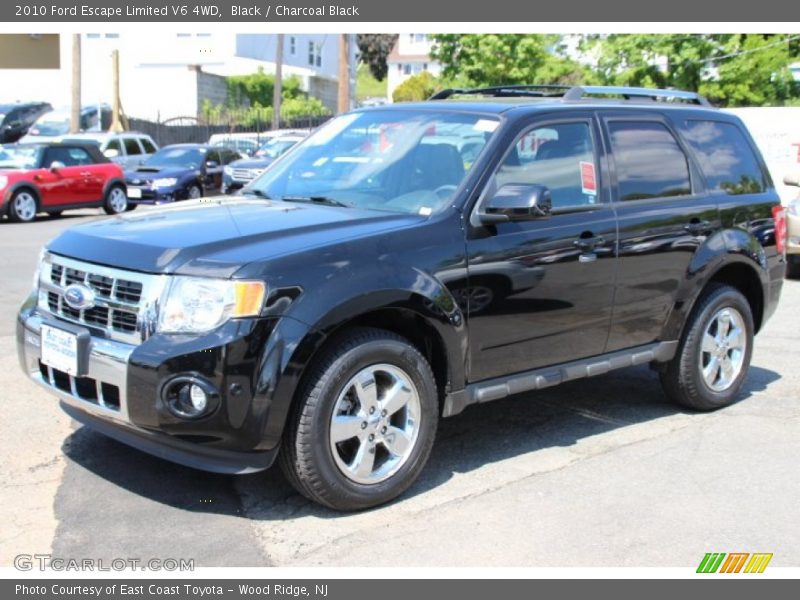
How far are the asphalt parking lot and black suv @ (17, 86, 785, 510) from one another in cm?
30

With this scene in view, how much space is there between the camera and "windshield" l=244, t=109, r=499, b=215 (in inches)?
203

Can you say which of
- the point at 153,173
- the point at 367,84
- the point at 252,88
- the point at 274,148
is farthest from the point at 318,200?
the point at 367,84

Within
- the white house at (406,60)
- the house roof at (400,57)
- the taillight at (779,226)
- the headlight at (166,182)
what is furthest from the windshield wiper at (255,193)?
the house roof at (400,57)

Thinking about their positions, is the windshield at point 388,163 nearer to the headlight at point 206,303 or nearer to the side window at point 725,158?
the headlight at point 206,303

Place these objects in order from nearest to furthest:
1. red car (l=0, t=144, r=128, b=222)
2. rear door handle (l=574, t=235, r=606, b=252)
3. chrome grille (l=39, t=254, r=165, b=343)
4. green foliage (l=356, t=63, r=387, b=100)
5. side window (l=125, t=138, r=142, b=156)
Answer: chrome grille (l=39, t=254, r=165, b=343) < rear door handle (l=574, t=235, r=606, b=252) < red car (l=0, t=144, r=128, b=222) < side window (l=125, t=138, r=142, b=156) < green foliage (l=356, t=63, r=387, b=100)

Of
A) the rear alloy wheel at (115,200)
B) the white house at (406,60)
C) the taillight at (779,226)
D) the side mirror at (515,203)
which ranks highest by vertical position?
the white house at (406,60)

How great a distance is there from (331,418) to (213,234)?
1.00 m

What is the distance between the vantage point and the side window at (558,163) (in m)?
5.28

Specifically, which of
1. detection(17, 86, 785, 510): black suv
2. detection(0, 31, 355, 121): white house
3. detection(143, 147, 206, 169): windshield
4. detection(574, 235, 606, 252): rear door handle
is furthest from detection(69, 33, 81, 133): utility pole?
detection(574, 235, 606, 252): rear door handle

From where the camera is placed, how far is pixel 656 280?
5.87m

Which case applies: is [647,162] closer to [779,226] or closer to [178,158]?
[779,226]

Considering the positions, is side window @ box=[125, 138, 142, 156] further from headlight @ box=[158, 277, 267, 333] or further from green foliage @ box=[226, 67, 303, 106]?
green foliage @ box=[226, 67, 303, 106]

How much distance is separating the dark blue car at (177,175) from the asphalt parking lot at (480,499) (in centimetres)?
1485

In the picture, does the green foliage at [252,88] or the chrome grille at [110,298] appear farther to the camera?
the green foliage at [252,88]
